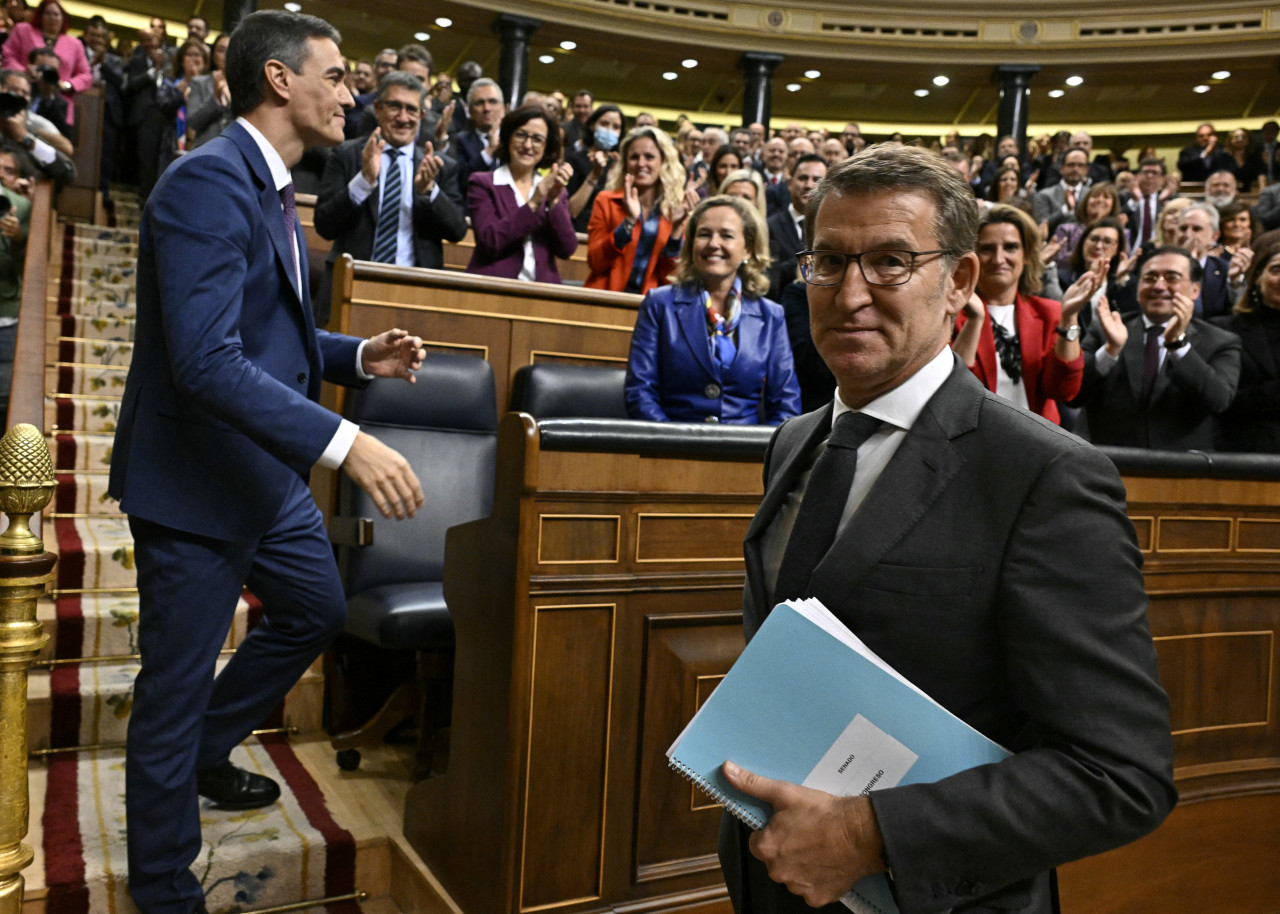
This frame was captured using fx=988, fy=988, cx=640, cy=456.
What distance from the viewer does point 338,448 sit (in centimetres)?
115

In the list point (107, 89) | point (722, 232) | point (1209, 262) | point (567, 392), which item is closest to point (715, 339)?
point (722, 232)

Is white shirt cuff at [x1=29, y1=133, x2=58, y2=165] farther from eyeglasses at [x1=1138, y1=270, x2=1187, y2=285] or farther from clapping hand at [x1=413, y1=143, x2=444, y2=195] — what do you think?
eyeglasses at [x1=1138, y1=270, x2=1187, y2=285]

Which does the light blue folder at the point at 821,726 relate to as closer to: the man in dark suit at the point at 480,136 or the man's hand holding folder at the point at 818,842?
the man's hand holding folder at the point at 818,842

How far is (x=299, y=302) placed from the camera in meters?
1.30

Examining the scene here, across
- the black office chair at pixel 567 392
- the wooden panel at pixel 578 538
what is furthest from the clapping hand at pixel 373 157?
the wooden panel at pixel 578 538

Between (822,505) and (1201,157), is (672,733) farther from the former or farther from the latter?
(1201,157)

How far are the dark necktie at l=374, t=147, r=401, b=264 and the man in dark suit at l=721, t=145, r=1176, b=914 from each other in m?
2.06

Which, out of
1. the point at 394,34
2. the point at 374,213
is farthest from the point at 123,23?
the point at 374,213

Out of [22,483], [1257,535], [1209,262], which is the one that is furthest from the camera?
[1209,262]

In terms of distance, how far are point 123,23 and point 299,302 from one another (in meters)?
9.99

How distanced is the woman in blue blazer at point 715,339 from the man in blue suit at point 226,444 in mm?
724

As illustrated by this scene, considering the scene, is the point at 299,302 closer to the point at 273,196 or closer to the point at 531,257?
the point at 273,196

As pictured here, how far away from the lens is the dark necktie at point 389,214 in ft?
8.54

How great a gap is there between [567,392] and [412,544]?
506 millimetres
